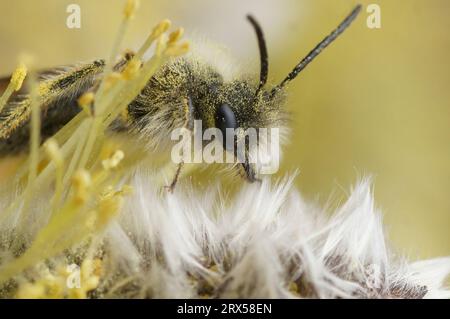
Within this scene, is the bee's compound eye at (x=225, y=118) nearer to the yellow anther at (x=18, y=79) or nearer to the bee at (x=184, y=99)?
the bee at (x=184, y=99)

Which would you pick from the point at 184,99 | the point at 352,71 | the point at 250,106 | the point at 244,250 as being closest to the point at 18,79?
the point at 184,99

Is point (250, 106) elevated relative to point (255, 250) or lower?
elevated

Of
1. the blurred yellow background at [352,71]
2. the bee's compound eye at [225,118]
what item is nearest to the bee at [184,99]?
the bee's compound eye at [225,118]

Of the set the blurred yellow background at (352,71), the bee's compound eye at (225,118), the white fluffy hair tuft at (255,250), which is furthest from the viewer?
the blurred yellow background at (352,71)

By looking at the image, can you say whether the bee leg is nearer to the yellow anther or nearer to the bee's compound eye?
the bee's compound eye

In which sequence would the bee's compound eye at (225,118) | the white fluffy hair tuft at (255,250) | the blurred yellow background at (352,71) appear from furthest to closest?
the blurred yellow background at (352,71), the bee's compound eye at (225,118), the white fluffy hair tuft at (255,250)

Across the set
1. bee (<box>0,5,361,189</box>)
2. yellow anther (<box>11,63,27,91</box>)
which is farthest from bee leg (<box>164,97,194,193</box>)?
yellow anther (<box>11,63,27,91</box>)

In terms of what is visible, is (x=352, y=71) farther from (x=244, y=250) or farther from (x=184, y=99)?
(x=244, y=250)

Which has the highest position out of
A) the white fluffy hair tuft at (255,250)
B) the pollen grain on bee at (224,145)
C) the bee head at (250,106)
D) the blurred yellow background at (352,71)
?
the blurred yellow background at (352,71)
